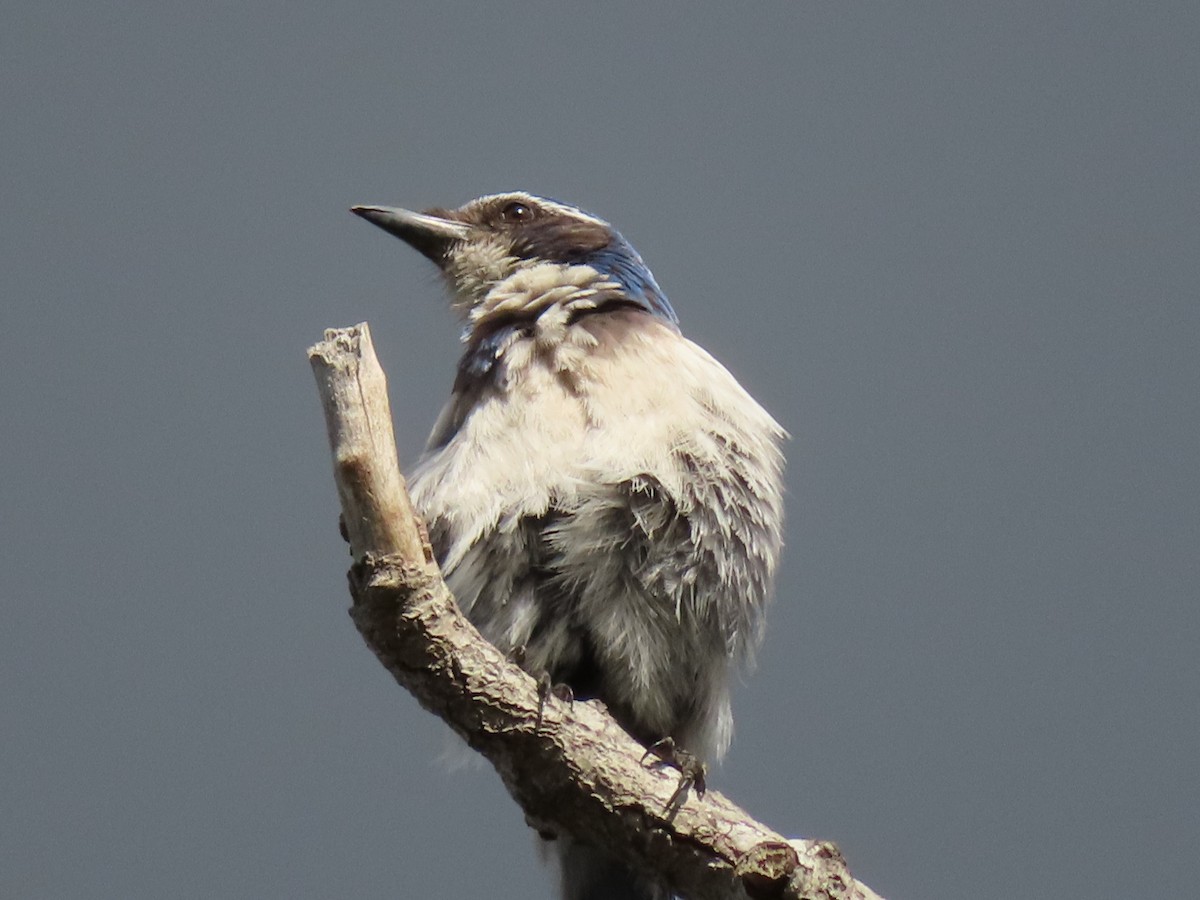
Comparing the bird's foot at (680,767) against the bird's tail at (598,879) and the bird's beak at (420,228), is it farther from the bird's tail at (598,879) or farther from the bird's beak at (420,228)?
the bird's beak at (420,228)

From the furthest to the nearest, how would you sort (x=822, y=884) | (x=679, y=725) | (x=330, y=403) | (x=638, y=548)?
(x=679, y=725) < (x=638, y=548) < (x=330, y=403) < (x=822, y=884)

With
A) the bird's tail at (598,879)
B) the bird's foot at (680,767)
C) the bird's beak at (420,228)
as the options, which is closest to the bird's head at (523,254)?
the bird's beak at (420,228)


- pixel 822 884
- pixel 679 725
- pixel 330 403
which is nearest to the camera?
pixel 822 884

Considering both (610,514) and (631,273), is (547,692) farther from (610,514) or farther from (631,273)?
(631,273)

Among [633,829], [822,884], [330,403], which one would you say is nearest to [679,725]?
[633,829]

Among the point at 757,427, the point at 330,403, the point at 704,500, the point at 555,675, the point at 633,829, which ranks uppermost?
the point at 757,427

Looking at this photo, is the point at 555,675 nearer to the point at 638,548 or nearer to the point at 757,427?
the point at 638,548
